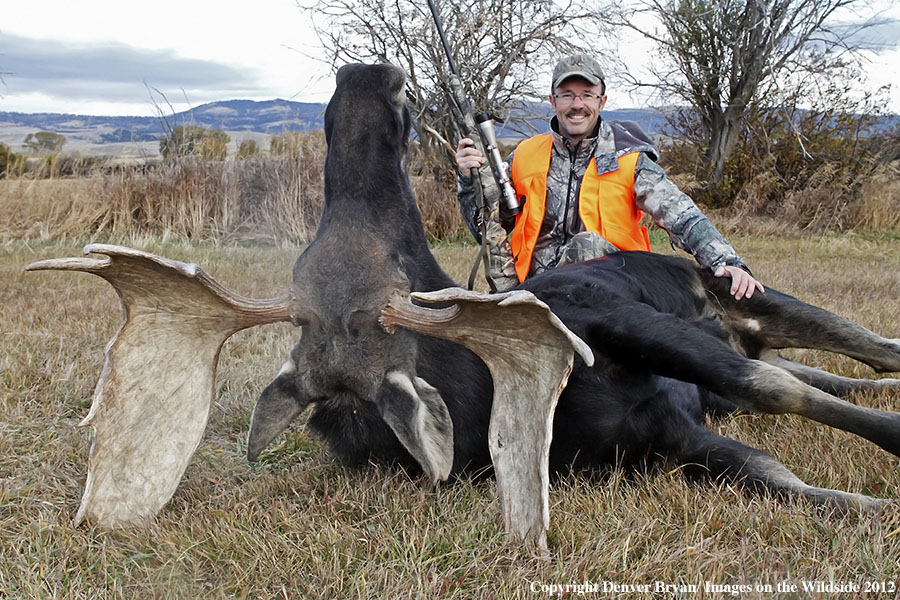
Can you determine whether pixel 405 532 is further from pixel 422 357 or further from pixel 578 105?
pixel 578 105

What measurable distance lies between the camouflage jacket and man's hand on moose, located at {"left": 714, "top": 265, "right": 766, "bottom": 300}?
41 cm

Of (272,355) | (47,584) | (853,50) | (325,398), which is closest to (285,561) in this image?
(325,398)

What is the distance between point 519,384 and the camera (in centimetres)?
243

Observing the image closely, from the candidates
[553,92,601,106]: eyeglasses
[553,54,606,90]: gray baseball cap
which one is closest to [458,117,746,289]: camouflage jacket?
[553,92,601,106]: eyeglasses

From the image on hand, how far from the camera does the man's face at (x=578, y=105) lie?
4805 millimetres

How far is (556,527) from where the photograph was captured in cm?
262

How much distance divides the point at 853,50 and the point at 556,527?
16.2 metres

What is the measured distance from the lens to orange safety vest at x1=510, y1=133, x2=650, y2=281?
15.5ft

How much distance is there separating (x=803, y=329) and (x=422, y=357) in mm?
2497

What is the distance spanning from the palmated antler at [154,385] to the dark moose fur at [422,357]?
0.74 ft

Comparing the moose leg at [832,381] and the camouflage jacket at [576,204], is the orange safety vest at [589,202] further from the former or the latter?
the moose leg at [832,381]

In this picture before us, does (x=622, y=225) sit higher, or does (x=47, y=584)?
(x=622, y=225)

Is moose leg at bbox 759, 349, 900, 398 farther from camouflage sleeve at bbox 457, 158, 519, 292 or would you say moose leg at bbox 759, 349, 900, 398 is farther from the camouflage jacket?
camouflage sleeve at bbox 457, 158, 519, 292

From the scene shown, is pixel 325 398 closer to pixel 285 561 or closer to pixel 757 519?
pixel 285 561
